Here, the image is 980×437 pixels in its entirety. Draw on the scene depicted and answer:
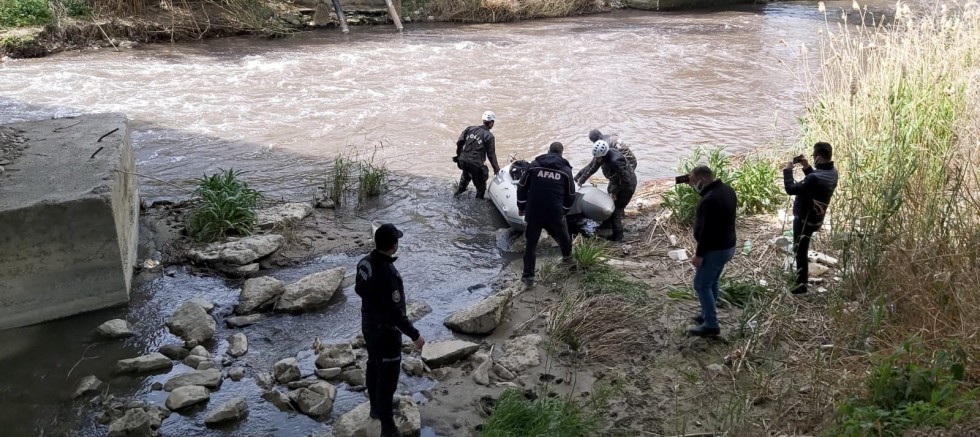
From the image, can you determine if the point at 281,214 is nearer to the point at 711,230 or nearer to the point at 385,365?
the point at 385,365

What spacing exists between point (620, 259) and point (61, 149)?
5.94 m

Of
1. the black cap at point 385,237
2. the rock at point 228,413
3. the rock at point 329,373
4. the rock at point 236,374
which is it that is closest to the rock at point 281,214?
the rock at point 236,374

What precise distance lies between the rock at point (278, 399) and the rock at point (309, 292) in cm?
144

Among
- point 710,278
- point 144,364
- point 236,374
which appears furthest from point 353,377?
point 710,278

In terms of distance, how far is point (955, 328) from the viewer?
492 cm

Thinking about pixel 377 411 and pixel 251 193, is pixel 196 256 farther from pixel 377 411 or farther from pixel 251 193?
pixel 377 411

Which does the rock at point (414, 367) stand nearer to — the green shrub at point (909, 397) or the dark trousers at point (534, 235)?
the dark trousers at point (534, 235)

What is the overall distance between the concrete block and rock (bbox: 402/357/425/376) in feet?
9.57

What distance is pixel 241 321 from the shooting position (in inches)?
279

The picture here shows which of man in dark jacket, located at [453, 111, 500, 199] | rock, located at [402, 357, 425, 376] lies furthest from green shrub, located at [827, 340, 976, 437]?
man in dark jacket, located at [453, 111, 500, 199]

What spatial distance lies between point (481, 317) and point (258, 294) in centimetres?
214

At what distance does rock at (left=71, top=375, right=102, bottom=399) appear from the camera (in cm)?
592

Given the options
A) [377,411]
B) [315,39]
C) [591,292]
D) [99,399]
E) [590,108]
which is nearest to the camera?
[377,411]

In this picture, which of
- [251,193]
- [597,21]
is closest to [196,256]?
[251,193]
